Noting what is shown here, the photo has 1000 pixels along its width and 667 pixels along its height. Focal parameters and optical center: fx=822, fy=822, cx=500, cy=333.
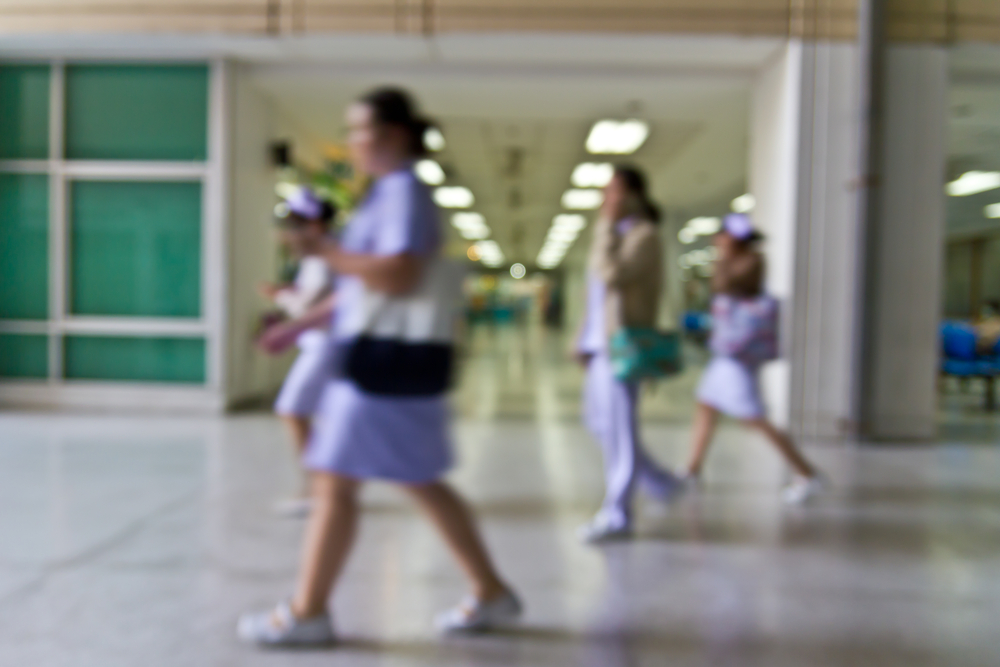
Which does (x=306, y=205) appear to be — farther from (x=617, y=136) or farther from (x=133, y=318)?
(x=617, y=136)

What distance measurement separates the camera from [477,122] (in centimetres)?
976

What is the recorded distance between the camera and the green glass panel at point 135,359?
737 centimetres

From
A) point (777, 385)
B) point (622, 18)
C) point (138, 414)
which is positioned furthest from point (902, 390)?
point (138, 414)

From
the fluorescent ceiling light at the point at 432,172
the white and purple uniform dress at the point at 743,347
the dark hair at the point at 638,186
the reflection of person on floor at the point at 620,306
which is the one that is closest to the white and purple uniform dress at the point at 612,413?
the reflection of person on floor at the point at 620,306

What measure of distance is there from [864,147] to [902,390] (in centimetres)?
193

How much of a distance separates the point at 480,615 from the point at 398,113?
4.89 ft

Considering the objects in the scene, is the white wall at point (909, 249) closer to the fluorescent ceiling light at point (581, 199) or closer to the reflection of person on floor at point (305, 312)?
the reflection of person on floor at point (305, 312)

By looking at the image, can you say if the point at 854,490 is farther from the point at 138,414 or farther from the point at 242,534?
the point at 138,414

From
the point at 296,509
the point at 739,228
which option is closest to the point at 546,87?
the point at 739,228

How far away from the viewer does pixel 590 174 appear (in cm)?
1371

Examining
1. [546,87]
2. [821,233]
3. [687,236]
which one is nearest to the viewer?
[821,233]

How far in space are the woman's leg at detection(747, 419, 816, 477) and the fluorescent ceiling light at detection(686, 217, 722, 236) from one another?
1557 centimetres

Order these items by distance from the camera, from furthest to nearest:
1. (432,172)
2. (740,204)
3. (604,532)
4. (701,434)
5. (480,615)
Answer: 1. (740,204)
2. (432,172)
3. (701,434)
4. (604,532)
5. (480,615)

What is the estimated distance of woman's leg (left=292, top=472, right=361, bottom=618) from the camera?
2293mm
